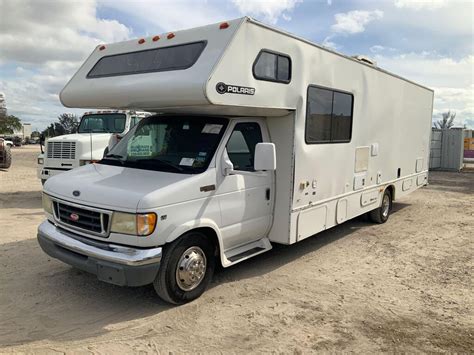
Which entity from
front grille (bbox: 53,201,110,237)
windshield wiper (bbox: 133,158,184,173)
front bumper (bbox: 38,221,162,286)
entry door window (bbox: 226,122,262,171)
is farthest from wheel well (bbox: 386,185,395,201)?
front grille (bbox: 53,201,110,237)

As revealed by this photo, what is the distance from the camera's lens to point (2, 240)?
7.01 m

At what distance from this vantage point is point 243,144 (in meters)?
5.34

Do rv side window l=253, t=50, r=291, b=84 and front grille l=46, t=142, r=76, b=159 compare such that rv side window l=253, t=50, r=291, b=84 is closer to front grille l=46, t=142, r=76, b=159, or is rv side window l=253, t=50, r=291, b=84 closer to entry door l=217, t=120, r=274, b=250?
entry door l=217, t=120, r=274, b=250

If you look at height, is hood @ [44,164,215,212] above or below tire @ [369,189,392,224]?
above

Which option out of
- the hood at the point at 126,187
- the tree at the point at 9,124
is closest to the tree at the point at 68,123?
the hood at the point at 126,187

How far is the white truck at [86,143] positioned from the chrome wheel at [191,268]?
5.94 metres

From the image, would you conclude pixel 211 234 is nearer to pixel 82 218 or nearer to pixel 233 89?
pixel 82 218

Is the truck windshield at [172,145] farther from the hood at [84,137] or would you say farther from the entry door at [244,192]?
the hood at [84,137]

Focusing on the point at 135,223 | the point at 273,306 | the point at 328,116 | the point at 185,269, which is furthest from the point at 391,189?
the point at 135,223

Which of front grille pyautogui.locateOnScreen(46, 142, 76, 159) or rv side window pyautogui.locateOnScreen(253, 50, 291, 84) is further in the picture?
front grille pyautogui.locateOnScreen(46, 142, 76, 159)

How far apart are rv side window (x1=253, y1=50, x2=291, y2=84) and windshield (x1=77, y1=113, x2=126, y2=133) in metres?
6.55

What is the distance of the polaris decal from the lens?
435 cm

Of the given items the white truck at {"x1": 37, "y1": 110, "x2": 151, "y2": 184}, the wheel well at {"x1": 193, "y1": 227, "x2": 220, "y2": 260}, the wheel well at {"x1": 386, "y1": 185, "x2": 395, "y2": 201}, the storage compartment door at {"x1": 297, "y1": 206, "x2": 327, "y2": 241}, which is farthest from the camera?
the white truck at {"x1": 37, "y1": 110, "x2": 151, "y2": 184}

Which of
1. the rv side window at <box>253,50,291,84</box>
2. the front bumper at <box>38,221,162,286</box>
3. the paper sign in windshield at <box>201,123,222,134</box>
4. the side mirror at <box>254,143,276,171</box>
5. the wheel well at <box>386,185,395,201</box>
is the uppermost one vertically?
the rv side window at <box>253,50,291,84</box>
